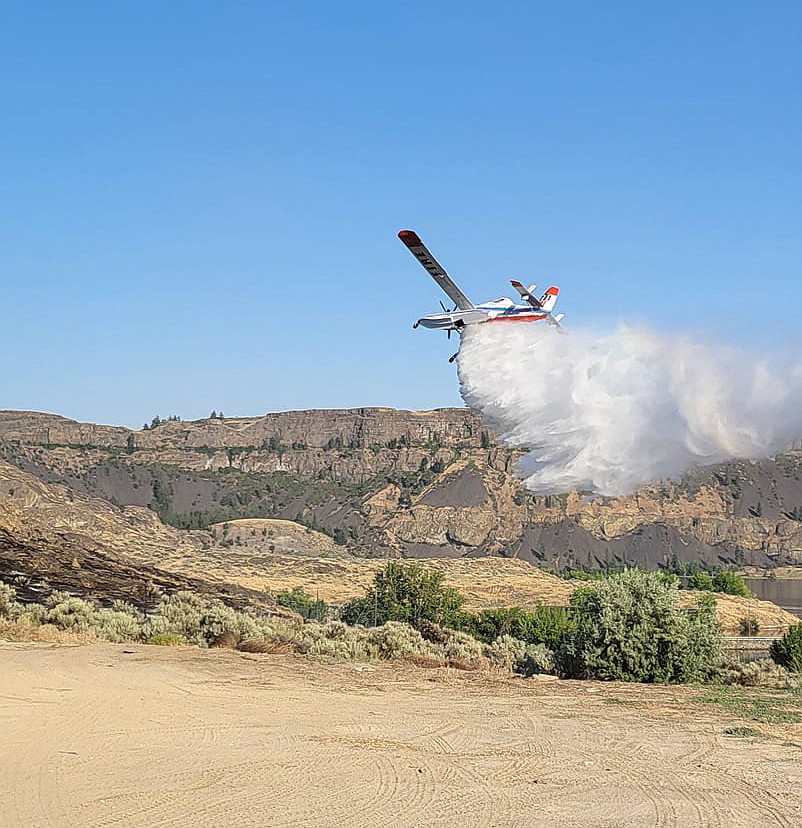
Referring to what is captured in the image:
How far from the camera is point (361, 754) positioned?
1393 centimetres

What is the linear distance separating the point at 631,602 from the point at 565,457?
18.9 metres

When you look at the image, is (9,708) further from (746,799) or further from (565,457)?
(565,457)

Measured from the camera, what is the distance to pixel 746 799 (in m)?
11.8

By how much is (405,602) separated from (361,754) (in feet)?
182

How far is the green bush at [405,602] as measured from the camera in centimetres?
6475

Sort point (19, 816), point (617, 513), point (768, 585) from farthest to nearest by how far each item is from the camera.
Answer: point (617, 513) < point (768, 585) < point (19, 816)

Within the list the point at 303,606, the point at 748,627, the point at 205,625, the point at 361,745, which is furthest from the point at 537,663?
the point at 748,627

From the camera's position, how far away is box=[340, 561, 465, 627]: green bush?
→ 64750 mm

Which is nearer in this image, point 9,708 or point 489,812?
point 489,812

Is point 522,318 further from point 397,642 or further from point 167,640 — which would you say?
point 167,640

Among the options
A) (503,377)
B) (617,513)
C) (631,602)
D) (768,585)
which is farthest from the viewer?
(617,513)

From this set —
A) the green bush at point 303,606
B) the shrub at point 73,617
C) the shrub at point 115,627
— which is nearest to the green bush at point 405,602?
the green bush at point 303,606

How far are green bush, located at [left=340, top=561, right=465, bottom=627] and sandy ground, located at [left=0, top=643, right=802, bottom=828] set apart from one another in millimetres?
43265

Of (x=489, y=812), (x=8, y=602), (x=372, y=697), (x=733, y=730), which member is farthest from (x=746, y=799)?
(x=8, y=602)
